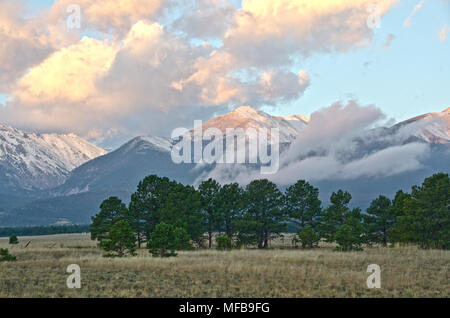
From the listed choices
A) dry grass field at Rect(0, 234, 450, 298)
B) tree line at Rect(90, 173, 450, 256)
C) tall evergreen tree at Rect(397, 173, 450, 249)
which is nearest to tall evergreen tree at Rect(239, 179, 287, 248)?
tree line at Rect(90, 173, 450, 256)

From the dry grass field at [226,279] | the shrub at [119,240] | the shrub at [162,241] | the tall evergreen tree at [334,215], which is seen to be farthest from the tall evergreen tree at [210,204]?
the dry grass field at [226,279]

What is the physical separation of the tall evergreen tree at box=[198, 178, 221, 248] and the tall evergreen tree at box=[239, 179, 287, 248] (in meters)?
4.79

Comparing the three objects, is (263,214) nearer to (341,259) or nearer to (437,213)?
(437,213)

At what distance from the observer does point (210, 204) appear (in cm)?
6656

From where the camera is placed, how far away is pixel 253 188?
64.1m

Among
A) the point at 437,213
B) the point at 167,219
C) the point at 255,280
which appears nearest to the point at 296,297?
the point at 255,280

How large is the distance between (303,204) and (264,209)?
5.97 metres

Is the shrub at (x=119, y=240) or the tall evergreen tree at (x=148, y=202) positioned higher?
the tall evergreen tree at (x=148, y=202)

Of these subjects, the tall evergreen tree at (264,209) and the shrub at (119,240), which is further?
the tall evergreen tree at (264,209)

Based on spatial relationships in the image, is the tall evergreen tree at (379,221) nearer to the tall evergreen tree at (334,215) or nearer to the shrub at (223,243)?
the tall evergreen tree at (334,215)

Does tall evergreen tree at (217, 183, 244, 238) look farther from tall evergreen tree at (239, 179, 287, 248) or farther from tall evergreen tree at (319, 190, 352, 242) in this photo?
tall evergreen tree at (319, 190, 352, 242)

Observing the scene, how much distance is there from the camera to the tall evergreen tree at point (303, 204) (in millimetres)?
64062

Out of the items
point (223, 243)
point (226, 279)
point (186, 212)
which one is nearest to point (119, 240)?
point (223, 243)
